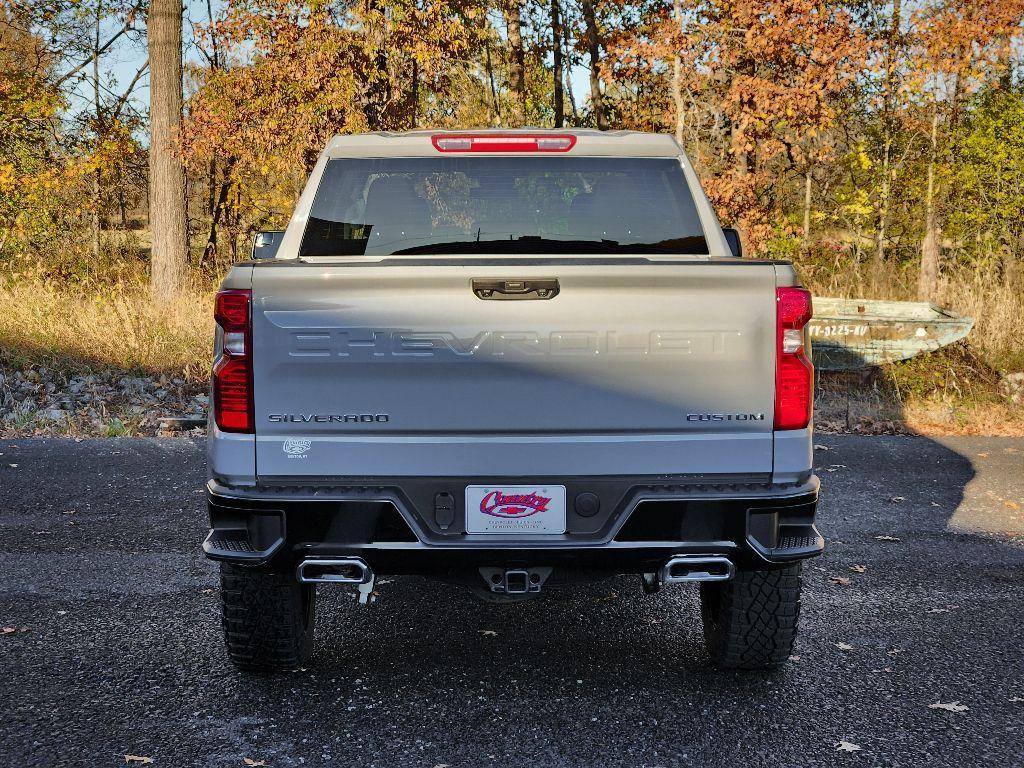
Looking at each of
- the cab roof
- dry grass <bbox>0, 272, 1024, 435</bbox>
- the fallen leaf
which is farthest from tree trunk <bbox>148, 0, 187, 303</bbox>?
the fallen leaf

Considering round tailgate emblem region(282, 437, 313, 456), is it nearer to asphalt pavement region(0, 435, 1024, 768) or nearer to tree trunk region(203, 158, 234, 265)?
asphalt pavement region(0, 435, 1024, 768)

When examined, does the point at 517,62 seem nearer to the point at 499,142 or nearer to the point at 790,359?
the point at 499,142

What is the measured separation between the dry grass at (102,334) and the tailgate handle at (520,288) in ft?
27.4

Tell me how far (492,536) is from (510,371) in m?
0.53

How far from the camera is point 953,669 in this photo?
4.01 m

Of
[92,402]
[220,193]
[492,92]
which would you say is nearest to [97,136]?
[220,193]

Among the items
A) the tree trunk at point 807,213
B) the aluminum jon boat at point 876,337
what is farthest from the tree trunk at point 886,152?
the aluminum jon boat at point 876,337

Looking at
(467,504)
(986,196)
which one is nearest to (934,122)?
(986,196)

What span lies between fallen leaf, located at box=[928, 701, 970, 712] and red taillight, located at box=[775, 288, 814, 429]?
1.28 m

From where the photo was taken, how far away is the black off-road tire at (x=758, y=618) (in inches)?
144

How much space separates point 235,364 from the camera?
3.12 metres

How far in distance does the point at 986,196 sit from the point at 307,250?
1702 cm

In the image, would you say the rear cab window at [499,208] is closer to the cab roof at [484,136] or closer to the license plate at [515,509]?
the cab roof at [484,136]

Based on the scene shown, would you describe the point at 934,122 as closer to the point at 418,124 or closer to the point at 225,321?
the point at 418,124
